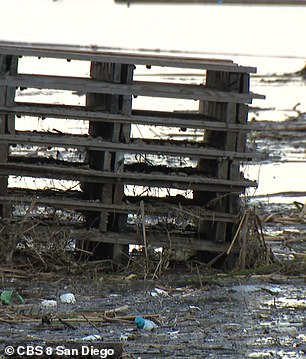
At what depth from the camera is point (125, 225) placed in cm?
710

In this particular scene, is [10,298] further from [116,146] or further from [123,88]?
[123,88]

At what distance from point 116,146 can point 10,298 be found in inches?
54.4

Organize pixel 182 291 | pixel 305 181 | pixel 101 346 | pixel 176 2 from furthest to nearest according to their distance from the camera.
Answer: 1. pixel 176 2
2. pixel 305 181
3. pixel 182 291
4. pixel 101 346

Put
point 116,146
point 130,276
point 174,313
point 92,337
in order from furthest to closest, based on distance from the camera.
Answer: point 116,146 → point 130,276 → point 174,313 → point 92,337

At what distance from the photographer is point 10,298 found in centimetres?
604

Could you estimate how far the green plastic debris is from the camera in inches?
235

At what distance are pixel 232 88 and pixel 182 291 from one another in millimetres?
1510

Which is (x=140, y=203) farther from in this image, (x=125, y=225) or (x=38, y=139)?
(x=38, y=139)

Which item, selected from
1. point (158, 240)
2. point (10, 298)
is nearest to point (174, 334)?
point (10, 298)

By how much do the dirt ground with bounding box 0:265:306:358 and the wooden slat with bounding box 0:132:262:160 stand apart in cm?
81

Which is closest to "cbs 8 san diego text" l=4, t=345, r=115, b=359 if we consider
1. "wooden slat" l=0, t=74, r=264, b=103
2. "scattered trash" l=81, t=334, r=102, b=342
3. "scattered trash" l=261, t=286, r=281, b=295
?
"scattered trash" l=81, t=334, r=102, b=342

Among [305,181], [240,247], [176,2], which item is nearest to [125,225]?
[240,247]

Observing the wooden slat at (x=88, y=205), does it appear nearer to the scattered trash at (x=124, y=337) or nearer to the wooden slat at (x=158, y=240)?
the wooden slat at (x=158, y=240)

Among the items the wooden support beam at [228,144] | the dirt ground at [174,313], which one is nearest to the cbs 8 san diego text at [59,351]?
the dirt ground at [174,313]
